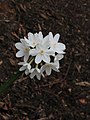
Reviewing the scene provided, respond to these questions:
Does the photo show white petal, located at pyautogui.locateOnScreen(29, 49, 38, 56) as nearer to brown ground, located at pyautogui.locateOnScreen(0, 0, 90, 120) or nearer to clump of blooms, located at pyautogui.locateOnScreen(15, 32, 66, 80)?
clump of blooms, located at pyautogui.locateOnScreen(15, 32, 66, 80)

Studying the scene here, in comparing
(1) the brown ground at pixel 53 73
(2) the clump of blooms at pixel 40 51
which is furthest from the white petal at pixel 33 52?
(1) the brown ground at pixel 53 73

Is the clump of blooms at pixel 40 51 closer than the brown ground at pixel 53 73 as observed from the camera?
Yes

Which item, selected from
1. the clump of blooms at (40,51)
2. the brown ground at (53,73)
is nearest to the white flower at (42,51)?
the clump of blooms at (40,51)

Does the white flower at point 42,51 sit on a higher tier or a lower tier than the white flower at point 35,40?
lower

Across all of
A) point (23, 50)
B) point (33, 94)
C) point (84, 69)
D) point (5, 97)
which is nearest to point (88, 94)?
point (84, 69)

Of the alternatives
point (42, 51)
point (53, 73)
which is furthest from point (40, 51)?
point (53, 73)

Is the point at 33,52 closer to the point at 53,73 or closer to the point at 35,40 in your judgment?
the point at 35,40

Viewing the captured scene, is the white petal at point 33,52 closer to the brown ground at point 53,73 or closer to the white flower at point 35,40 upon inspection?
the white flower at point 35,40

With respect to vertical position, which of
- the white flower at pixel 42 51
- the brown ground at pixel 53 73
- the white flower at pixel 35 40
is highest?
the white flower at pixel 35 40
